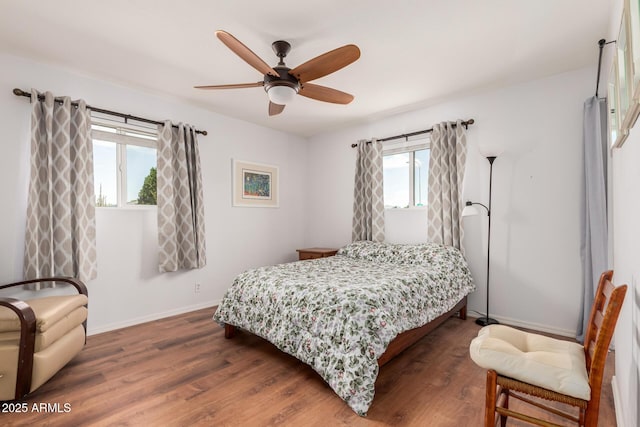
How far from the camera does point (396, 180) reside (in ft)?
14.0

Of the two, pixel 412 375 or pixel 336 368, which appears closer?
pixel 336 368

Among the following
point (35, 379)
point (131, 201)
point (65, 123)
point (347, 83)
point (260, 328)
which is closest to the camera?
point (35, 379)

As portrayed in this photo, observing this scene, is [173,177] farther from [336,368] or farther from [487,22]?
[487,22]

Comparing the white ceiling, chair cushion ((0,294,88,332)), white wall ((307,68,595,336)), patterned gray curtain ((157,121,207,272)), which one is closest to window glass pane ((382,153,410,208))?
white wall ((307,68,595,336))

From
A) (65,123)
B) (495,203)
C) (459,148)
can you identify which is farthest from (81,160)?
(495,203)

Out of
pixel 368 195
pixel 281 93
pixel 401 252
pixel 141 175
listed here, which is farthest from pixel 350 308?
pixel 141 175

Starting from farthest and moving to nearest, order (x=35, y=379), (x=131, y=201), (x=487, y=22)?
1. (x=131, y=201)
2. (x=487, y=22)
3. (x=35, y=379)

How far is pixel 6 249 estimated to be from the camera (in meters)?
2.62

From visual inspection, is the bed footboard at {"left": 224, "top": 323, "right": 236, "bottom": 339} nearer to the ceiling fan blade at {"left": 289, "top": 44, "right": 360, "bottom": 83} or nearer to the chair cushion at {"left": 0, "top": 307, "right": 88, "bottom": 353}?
the chair cushion at {"left": 0, "top": 307, "right": 88, "bottom": 353}

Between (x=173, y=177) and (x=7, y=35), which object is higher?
(x=7, y=35)

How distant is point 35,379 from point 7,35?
8.15ft

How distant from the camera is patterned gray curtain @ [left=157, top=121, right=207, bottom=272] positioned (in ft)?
11.3

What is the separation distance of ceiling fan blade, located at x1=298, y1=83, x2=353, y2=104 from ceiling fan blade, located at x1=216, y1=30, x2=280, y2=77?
15.3 inches

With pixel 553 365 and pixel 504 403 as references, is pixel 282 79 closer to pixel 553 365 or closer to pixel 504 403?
pixel 553 365
